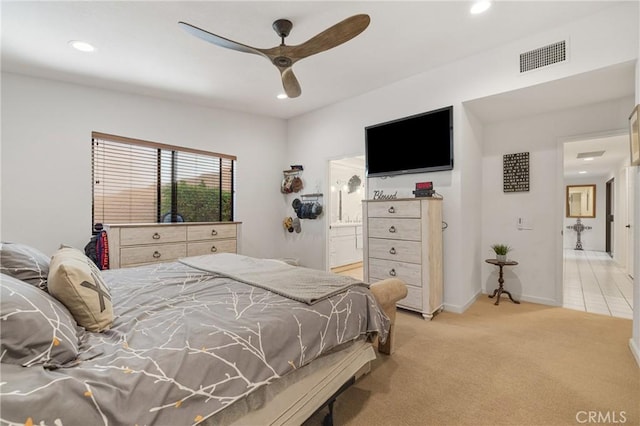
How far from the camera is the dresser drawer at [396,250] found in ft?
10.1

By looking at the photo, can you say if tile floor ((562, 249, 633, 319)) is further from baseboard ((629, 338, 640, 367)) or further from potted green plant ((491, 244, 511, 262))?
baseboard ((629, 338, 640, 367))

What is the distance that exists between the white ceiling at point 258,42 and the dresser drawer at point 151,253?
2.01m

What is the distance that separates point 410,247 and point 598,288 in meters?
3.26

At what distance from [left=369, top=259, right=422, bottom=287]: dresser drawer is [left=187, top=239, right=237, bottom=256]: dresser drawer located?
200 centimetres

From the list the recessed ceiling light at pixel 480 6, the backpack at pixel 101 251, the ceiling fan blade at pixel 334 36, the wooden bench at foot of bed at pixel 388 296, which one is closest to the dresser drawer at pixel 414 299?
the wooden bench at foot of bed at pixel 388 296

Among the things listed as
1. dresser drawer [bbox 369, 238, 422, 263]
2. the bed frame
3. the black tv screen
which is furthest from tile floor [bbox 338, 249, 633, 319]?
the bed frame

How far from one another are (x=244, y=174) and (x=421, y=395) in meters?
3.99

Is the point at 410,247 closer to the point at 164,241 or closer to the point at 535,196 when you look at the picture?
the point at 535,196

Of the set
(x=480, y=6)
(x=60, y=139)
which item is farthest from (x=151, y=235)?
(x=480, y=6)

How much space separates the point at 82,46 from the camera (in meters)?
2.68

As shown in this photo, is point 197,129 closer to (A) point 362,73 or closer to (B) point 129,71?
(B) point 129,71

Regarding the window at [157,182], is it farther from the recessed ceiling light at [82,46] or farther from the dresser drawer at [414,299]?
the dresser drawer at [414,299]

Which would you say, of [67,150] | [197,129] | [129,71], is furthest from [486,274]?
[67,150]

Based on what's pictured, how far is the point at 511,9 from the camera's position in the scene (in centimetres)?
235
